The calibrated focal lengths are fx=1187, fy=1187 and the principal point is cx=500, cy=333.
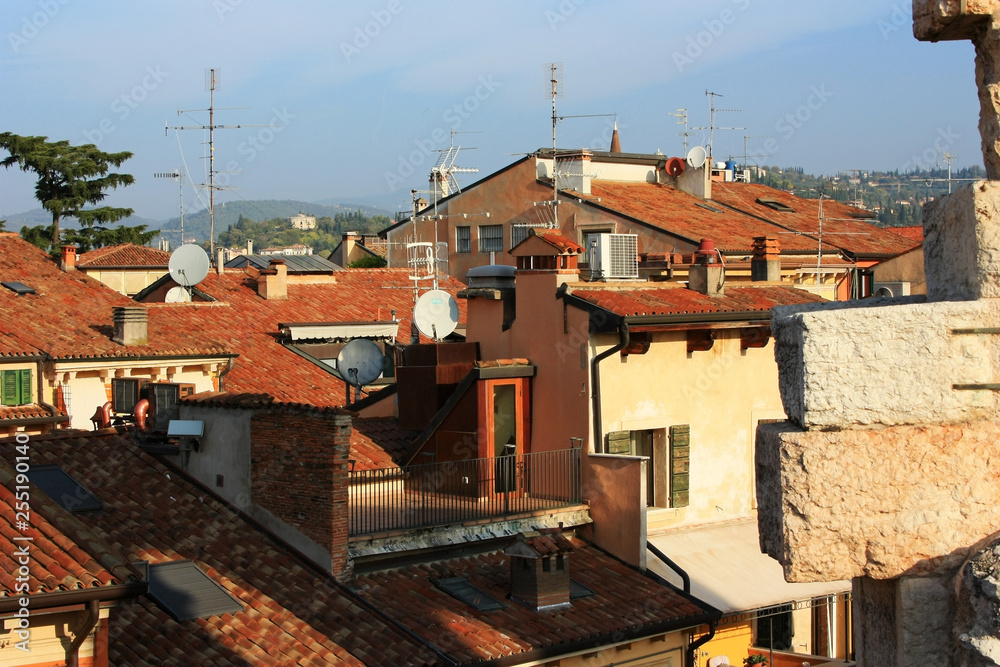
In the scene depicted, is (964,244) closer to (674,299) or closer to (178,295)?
(674,299)

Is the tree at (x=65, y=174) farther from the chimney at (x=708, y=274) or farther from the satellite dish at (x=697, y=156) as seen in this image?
the chimney at (x=708, y=274)

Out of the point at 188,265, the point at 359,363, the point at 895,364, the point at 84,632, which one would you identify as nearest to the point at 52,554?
the point at 84,632

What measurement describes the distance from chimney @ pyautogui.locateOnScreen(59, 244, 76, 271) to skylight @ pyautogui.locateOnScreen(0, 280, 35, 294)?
12.7 feet

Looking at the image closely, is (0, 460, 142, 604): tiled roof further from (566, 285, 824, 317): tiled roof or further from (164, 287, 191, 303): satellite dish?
(164, 287, 191, 303): satellite dish

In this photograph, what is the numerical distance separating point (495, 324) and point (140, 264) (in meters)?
33.5

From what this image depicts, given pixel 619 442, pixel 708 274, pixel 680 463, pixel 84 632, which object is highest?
pixel 708 274

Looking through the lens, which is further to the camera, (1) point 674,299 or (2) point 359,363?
(2) point 359,363

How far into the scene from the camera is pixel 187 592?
11758mm

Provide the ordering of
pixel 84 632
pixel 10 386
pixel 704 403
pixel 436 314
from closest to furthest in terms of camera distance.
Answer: pixel 84 632 → pixel 704 403 → pixel 436 314 → pixel 10 386

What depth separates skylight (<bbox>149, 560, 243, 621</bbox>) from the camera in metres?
11.5

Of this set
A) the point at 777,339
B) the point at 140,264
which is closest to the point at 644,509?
the point at 777,339

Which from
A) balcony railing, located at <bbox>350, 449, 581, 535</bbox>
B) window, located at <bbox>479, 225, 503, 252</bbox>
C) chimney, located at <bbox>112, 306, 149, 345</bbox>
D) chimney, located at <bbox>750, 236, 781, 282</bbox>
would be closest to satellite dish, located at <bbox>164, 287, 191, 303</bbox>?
chimney, located at <bbox>112, 306, 149, 345</bbox>

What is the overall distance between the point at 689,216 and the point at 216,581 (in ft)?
63.4

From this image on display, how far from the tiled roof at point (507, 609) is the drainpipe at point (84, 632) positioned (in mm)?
3912
